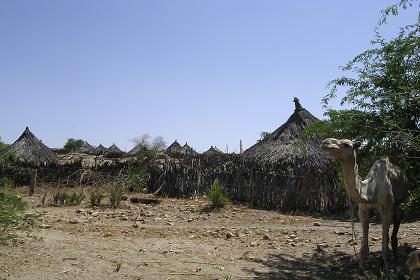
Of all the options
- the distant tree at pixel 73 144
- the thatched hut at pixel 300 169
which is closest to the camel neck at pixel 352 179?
the thatched hut at pixel 300 169

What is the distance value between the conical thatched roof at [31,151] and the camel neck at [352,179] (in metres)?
19.5

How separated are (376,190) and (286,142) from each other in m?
10.1

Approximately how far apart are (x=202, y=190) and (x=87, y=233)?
7.90 metres

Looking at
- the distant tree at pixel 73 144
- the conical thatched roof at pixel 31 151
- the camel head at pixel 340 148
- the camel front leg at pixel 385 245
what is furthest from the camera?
the distant tree at pixel 73 144

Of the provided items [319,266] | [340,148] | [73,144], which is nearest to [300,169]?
[319,266]

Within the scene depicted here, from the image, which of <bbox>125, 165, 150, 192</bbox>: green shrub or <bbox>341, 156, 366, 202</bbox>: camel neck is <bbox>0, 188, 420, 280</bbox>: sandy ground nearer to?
<bbox>341, 156, 366, 202</bbox>: camel neck

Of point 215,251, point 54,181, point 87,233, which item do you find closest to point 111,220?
point 87,233

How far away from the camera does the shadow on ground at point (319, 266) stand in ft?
24.3

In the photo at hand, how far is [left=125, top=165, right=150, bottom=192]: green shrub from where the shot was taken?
749 inches

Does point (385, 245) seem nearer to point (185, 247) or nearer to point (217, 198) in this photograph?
point (185, 247)

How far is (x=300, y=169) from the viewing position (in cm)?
1510

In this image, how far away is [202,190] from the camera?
58.5 feet

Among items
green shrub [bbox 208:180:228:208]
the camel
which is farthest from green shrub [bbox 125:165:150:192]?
the camel

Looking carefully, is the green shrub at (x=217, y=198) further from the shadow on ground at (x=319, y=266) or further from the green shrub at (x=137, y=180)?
the shadow on ground at (x=319, y=266)
